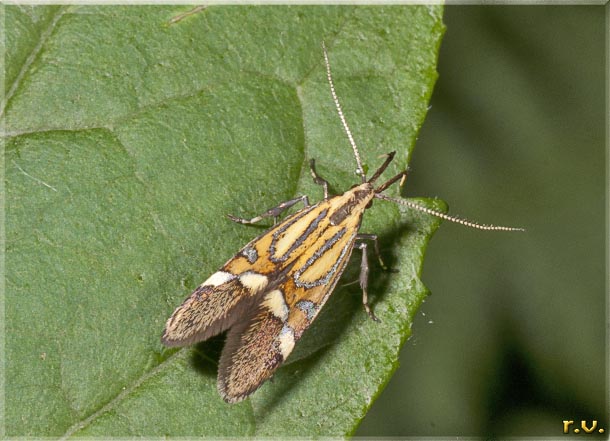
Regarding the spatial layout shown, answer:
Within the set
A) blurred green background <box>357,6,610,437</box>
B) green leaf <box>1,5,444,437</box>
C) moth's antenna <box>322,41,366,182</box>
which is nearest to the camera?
green leaf <box>1,5,444,437</box>

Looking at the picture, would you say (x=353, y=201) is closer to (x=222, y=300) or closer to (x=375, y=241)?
(x=375, y=241)

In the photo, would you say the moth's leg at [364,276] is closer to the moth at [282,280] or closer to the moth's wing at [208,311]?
the moth at [282,280]

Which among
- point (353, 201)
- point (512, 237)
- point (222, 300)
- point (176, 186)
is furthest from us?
point (512, 237)

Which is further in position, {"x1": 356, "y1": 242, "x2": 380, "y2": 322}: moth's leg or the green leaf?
{"x1": 356, "y1": 242, "x2": 380, "y2": 322}: moth's leg

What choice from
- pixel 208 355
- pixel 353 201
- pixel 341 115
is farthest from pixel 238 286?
pixel 341 115

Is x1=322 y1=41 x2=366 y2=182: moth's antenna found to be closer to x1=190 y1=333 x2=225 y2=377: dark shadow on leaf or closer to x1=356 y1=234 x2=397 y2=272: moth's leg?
x1=356 y1=234 x2=397 y2=272: moth's leg

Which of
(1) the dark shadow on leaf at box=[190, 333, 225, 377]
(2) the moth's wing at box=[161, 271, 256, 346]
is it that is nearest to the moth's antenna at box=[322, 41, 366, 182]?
(2) the moth's wing at box=[161, 271, 256, 346]

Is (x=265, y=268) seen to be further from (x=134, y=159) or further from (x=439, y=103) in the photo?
(x=439, y=103)
